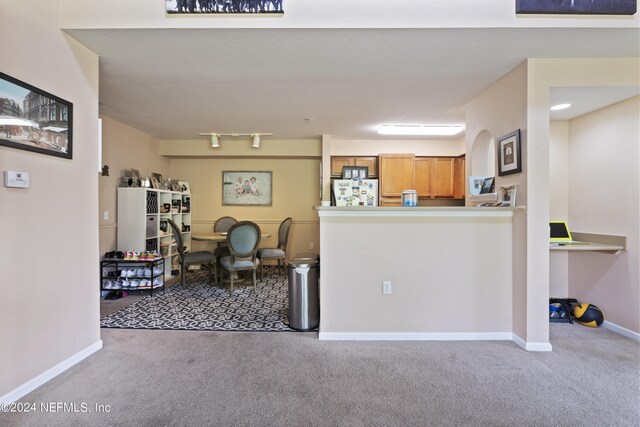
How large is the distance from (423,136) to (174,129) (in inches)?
162

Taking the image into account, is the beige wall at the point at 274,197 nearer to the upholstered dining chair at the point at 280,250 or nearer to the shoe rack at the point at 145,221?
the upholstered dining chair at the point at 280,250

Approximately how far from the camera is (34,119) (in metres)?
1.98

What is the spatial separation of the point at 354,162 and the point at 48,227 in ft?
14.5

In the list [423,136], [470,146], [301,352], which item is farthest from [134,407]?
[423,136]

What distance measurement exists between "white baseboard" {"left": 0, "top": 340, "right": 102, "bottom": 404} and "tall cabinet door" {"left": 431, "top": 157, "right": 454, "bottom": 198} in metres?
5.20

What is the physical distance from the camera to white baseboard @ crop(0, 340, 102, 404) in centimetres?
183

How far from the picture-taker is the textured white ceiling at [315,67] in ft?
7.29

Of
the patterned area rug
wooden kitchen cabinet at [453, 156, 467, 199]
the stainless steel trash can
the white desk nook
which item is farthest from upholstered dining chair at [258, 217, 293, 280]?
wooden kitchen cabinet at [453, 156, 467, 199]

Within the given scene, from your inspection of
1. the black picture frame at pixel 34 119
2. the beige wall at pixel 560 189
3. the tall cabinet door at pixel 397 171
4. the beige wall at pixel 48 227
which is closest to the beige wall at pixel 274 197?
the tall cabinet door at pixel 397 171

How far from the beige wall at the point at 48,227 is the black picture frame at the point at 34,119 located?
54 mm

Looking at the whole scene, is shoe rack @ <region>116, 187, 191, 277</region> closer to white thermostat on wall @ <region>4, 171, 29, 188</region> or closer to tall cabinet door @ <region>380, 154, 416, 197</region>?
white thermostat on wall @ <region>4, 171, 29, 188</region>

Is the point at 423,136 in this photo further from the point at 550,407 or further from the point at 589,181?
the point at 550,407

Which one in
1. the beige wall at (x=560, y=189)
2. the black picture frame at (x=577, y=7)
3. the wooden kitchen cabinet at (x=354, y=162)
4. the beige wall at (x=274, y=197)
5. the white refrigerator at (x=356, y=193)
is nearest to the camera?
the black picture frame at (x=577, y=7)

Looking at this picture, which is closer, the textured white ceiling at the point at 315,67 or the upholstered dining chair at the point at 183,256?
the textured white ceiling at the point at 315,67
